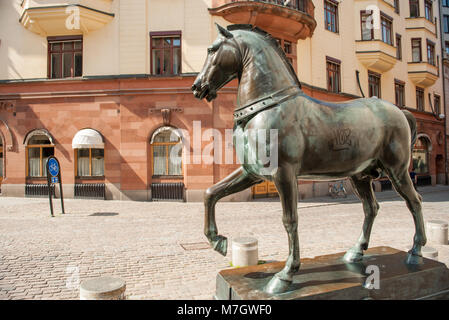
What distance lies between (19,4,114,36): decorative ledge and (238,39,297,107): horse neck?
16.7 meters

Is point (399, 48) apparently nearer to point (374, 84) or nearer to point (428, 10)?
point (374, 84)

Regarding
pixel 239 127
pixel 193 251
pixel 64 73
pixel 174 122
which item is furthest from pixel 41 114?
pixel 239 127

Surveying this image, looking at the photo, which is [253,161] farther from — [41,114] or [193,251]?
[41,114]

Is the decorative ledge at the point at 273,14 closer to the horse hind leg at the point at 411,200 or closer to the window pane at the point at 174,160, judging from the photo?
the window pane at the point at 174,160

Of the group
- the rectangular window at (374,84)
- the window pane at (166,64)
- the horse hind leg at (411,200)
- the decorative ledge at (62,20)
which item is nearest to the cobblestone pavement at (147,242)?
the horse hind leg at (411,200)

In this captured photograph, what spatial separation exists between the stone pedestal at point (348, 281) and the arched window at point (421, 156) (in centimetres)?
Answer: 2926

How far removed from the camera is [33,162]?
18344mm

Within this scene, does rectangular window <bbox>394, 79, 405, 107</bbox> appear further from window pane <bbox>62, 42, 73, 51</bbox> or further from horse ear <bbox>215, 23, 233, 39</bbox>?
horse ear <bbox>215, 23, 233, 39</bbox>

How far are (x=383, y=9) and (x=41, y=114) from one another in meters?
Result: 25.8

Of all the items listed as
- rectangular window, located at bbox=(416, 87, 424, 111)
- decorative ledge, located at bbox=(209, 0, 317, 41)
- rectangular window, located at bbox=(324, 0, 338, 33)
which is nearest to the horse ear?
decorative ledge, located at bbox=(209, 0, 317, 41)

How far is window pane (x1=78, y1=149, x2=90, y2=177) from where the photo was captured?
703 inches

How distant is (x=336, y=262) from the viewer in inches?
158

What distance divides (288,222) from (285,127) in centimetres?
95

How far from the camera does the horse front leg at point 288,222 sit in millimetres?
3123
